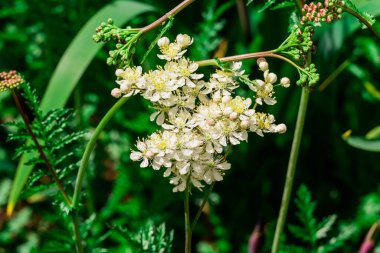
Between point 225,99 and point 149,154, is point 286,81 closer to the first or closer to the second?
point 225,99

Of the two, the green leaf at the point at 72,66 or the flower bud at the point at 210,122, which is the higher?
the flower bud at the point at 210,122

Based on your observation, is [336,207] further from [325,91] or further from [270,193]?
[325,91]

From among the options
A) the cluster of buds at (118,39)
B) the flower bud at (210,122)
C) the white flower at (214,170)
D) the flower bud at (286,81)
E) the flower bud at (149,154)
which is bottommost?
the white flower at (214,170)

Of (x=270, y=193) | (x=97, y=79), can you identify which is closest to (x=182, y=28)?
(x=97, y=79)

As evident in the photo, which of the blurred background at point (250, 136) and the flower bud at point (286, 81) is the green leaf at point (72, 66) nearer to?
the blurred background at point (250, 136)

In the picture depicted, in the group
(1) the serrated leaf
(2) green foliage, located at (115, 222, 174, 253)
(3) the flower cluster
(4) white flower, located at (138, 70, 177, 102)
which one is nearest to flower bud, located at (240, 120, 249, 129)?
(3) the flower cluster

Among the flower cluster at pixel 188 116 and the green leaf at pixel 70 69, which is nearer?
the flower cluster at pixel 188 116

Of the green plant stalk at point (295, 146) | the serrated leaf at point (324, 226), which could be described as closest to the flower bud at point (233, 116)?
the green plant stalk at point (295, 146)
